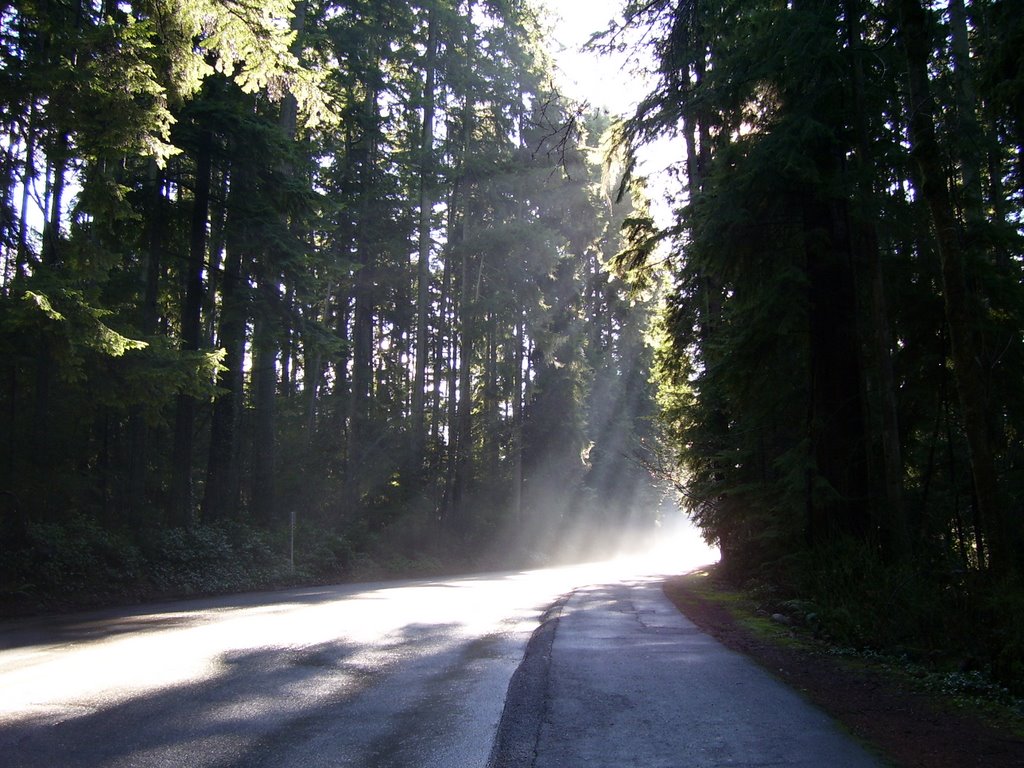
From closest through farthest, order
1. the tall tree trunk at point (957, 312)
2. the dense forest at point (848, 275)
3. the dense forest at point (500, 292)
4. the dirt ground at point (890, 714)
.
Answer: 1. the dirt ground at point (890, 714)
2. the tall tree trunk at point (957, 312)
3. the dense forest at point (500, 292)
4. the dense forest at point (848, 275)

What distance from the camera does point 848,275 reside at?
41.8ft

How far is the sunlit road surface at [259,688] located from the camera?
4.82m

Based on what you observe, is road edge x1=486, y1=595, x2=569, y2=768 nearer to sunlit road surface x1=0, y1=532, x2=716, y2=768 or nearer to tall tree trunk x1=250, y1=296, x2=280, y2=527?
sunlit road surface x1=0, y1=532, x2=716, y2=768

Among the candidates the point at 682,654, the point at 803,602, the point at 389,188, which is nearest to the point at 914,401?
the point at 803,602

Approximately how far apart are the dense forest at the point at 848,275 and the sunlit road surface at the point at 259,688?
4820mm

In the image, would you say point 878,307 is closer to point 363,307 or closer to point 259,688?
point 259,688

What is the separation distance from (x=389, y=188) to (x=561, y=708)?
27.8 m

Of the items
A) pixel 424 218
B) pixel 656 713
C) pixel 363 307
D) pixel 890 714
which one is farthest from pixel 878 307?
pixel 363 307

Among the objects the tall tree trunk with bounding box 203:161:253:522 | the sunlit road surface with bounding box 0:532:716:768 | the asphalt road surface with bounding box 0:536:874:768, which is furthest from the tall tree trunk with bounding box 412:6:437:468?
the asphalt road surface with bounding box 0:536:874:768

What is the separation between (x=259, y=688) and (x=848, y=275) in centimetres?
1087

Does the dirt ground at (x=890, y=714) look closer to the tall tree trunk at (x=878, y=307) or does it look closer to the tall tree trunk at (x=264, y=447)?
the tall tree trunk at (x=878, y=307)

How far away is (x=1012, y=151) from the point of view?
13023 mm

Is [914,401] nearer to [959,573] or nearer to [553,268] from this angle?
[959,573]

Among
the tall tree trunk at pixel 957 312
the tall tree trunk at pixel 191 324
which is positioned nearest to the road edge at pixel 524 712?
the tall tree trunk at pixel 957 312
